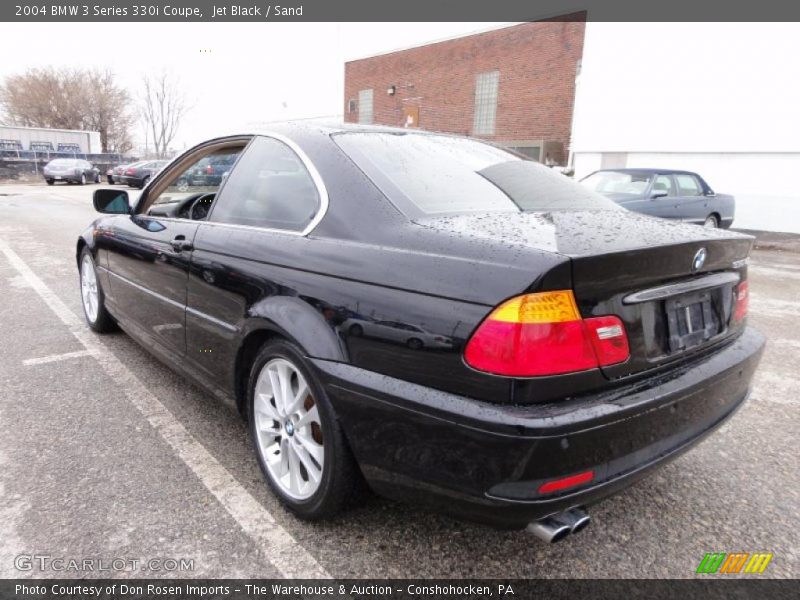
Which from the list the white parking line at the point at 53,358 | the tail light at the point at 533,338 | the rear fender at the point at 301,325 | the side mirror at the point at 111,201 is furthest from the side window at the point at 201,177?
→ the tail light at the point at 533,338

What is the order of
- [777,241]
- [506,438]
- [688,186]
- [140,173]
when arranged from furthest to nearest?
[140,173]
[777,241]
[688,186]
[506,438]

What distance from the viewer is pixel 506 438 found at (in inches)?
59.9

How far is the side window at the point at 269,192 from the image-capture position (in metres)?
2.30

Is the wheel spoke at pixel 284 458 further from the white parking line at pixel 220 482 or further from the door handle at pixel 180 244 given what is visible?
the door handle at pixel 180 244

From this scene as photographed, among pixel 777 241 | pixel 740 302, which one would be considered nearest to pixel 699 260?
pixel 740 302

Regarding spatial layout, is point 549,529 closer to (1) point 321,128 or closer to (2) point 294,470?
(2) point 294,470

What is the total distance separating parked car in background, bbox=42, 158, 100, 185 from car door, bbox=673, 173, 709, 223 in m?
28.7

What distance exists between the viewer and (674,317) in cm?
188

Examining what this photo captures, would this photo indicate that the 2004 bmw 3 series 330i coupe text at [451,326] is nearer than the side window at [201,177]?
Yes

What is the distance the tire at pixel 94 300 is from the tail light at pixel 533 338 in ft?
11.7

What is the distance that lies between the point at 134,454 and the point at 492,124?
1052 inches

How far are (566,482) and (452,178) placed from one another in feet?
4.38

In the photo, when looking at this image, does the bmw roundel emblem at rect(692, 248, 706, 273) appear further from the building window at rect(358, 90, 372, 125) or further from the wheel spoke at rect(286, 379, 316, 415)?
the building window at rect(358, 90, 372, 125)
